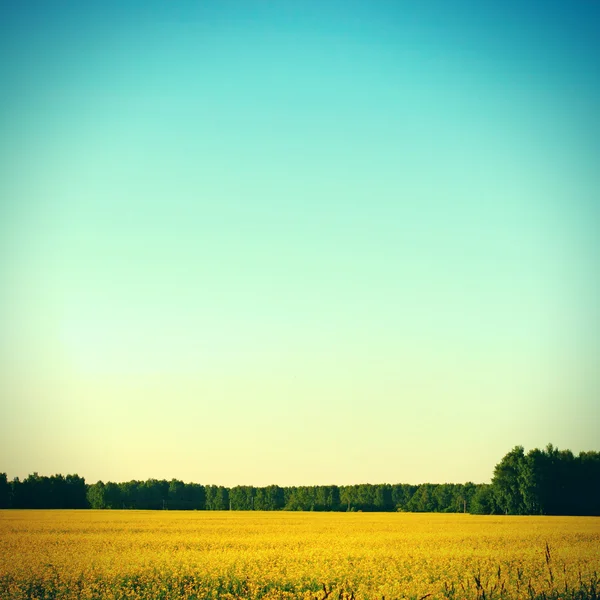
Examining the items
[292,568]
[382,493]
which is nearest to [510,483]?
[292,568]

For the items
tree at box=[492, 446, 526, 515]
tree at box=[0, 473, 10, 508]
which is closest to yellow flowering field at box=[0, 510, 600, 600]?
tree at box=[492, 446, 526, 515]

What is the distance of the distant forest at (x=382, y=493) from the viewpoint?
286ft

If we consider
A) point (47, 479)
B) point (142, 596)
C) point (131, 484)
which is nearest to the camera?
point (142, 596)

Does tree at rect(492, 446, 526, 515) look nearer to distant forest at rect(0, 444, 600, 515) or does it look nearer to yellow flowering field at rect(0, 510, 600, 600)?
distant forest at rect(0, 444, 600, 515)

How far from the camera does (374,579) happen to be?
21.1 metres

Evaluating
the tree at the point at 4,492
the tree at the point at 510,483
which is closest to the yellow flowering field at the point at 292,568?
the tree at the point at 510,483

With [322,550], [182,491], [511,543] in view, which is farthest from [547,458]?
[182,491]

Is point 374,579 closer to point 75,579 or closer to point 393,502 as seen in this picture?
point 75,579

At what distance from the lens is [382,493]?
17450 centimetres

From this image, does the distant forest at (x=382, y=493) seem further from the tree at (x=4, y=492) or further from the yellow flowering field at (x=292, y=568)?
the yellow flowering field at (x=292, y=568)

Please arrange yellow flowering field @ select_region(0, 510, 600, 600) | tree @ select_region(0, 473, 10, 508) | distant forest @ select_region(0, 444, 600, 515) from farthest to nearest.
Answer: tree @ select_region(0, 473, 10, 508) → distant forest @ select_region(0, 444, 600, 515) → yellow flowering field @ select_region(0, 510, 600, 600)

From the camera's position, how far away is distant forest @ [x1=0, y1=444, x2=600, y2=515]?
8706cm

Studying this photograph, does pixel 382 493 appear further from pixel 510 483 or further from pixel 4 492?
pixel 4 492

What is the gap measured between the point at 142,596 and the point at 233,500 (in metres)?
160
